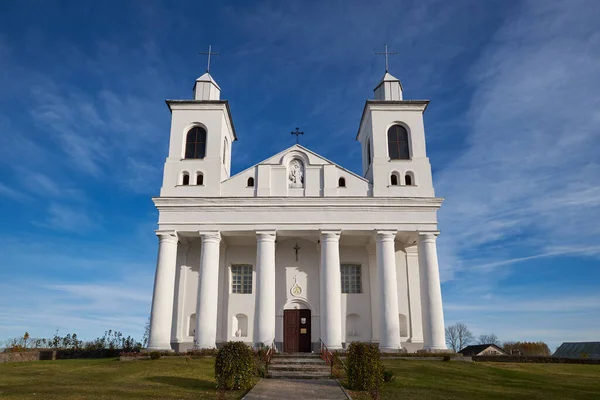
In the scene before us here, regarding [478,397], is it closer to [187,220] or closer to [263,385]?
[263,385]

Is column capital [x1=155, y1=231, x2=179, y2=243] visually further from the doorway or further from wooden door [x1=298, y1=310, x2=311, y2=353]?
wooden door [x1=298, y1=310, x2=311, y2=353]

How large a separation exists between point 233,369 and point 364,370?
3918 millimetres

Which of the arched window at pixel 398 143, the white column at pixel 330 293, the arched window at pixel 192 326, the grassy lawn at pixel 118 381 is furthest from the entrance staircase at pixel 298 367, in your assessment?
the arched window at pixel 398 143

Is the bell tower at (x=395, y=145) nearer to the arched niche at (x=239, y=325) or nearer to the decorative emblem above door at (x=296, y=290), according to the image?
the decorative emblem above door at (x=296, y=290)

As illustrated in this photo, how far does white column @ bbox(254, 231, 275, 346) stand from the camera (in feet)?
74.6

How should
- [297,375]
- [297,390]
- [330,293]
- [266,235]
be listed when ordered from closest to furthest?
[297,390], [297,375], [330,293], [266,235]

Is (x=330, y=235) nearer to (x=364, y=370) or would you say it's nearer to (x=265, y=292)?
(x=265, y=292)

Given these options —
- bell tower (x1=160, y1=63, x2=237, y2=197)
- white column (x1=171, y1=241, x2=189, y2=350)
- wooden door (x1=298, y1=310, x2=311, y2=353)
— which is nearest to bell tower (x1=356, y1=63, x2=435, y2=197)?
wooden door (x1=298, y1=310, x2=311, y2=353)

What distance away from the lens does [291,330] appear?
83.8 feet

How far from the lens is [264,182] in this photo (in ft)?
84.3

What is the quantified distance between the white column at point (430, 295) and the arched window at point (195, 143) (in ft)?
43.8

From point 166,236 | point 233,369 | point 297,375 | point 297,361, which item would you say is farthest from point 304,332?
point 233,369

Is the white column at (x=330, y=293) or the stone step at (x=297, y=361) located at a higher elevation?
the white column at (x=330, y=293)

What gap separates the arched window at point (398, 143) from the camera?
26781 millimetres
